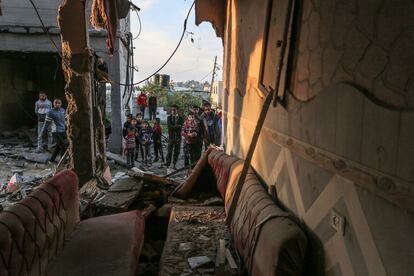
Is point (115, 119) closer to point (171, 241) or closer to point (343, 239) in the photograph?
point (171, 241)

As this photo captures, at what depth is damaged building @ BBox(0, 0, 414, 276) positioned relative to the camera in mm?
1584

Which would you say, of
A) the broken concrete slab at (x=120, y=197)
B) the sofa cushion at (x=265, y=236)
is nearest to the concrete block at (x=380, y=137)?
the sofa cushion at (x=265, y=236)

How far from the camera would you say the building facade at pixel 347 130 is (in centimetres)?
151

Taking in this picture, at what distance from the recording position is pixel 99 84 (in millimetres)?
7285

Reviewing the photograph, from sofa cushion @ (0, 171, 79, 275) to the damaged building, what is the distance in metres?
0.01

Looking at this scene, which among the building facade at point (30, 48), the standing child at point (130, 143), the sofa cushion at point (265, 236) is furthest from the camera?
the building facade at point (30, 48)

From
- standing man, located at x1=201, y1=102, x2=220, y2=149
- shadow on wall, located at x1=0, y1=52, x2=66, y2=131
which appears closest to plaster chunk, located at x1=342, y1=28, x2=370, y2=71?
standing man, located at x1=201, y1=102, x2=220, y2=149

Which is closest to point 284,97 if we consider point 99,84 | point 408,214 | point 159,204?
point 408,214

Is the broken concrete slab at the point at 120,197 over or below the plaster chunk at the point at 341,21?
below

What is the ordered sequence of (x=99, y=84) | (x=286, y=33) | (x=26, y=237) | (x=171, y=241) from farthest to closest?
(x=99, y=84), (x=171, y=241), (x=286, y=33), (x=26, y=237)

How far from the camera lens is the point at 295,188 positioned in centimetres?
286

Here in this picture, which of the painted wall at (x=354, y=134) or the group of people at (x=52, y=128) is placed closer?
the painted wall at (x=354, y=134)

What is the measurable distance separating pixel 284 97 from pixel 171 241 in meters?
1.93

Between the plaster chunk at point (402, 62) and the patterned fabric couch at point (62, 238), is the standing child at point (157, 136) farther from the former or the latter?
the plaster chunk at point (402, 62)
